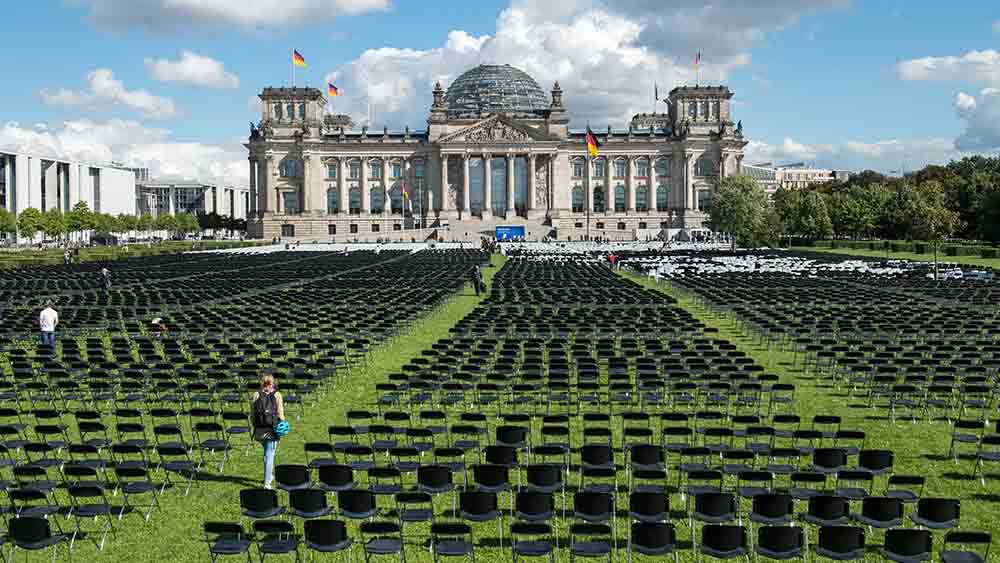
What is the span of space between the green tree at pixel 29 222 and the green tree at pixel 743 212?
294ft

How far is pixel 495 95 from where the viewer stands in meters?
194

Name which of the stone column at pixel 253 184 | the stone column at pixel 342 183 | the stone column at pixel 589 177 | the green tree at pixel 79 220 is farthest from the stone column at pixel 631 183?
the green tree at pixel 79 220

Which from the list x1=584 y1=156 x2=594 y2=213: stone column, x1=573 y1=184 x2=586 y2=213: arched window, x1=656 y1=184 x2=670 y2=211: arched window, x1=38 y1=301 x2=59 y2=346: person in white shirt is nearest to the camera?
x1=38 y1=301 x2=59 y2=346: person in white shirt

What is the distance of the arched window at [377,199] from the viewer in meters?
175

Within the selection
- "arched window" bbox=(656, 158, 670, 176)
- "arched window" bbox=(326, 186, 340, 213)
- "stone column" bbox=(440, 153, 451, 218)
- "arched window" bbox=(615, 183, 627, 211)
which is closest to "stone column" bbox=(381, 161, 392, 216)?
"arched window" bbox=(326, 186, 340, 213)

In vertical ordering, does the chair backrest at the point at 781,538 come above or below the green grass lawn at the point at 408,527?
above

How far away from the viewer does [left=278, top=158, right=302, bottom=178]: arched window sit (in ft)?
570

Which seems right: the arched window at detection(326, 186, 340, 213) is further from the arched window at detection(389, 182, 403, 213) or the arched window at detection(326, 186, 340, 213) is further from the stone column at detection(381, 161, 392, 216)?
the arched window at detection(389, 182, 403, 213)

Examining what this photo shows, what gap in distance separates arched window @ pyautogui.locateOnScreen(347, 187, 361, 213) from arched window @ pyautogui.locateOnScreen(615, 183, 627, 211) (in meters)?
46.8

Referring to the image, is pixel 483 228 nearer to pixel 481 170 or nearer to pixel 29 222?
pixel 481 170

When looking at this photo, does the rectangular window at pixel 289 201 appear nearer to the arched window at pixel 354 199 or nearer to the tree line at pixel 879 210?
the arched window at pixel 354 199

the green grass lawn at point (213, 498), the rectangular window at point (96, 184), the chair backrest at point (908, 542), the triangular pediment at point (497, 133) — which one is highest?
the triangular pediment at point (497, 133)

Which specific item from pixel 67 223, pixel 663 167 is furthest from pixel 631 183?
pixel 67 223

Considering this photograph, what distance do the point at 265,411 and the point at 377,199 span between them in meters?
162
